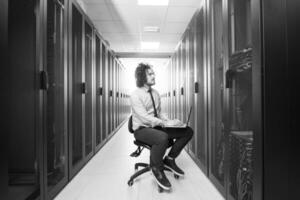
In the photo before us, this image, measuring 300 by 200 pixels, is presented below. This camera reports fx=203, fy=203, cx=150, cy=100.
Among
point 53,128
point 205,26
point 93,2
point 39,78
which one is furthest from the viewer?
point 93,2

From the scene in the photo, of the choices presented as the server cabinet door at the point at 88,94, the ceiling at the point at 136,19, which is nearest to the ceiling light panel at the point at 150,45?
the ceiling at the point at 136,19

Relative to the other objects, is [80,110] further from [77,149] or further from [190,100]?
[190,100]

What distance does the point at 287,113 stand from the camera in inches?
31.0

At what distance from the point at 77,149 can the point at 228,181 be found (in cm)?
170

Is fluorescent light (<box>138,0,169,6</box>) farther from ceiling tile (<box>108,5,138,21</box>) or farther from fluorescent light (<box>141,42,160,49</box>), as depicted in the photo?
fluorescent light (<box>141,42,160,49</box>)

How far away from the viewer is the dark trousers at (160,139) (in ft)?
6.21

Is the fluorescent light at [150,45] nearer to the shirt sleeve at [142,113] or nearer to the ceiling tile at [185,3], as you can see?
the ceiling tile at [185,3]

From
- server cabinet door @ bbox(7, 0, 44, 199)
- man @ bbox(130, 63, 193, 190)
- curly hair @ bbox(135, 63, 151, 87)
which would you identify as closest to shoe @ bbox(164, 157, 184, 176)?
man @ bbox(130, 63, 193, 190)

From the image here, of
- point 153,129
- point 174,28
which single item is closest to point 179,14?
point 174,28

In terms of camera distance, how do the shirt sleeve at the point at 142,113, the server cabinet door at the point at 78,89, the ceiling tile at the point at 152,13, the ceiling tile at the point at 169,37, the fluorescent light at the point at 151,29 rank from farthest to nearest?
the ceiling tile at the point at 169,37, the fluorescent light at the point at 151,29, the ceiling tile at the point at 152,13, the server cabinet door at the point at 78,89, the shirt sleeve at the point at 142,113

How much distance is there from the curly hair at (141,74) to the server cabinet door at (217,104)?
681mm

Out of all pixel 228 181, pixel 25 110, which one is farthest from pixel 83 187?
pixel 228 181

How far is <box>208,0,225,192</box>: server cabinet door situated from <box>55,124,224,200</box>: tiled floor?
6.5 inches

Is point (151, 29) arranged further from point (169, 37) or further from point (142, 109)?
point (142, 109)
